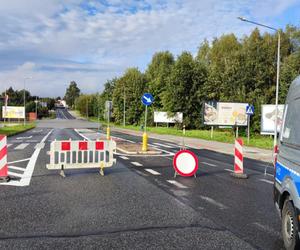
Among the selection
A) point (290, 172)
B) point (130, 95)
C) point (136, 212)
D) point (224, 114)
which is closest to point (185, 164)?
point (136, 212)

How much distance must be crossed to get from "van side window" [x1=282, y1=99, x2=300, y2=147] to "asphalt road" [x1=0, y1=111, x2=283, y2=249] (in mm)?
1419

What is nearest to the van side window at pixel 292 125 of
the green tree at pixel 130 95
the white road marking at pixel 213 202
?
the white road marking at pixel 213 202

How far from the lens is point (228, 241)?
513 centimetres

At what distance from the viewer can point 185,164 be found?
10938 millimetres

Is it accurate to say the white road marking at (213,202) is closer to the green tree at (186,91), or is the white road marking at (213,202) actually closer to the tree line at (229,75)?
the tree line at (229,75)

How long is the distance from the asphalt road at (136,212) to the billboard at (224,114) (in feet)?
80.6

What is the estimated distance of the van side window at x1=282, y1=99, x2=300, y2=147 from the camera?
4.82m

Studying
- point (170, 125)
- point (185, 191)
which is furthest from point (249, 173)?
point (170, 125)

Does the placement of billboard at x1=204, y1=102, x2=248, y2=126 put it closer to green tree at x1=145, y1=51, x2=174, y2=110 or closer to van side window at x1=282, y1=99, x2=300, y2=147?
van side window at x1=282, y1=99, x2=300, y2=147

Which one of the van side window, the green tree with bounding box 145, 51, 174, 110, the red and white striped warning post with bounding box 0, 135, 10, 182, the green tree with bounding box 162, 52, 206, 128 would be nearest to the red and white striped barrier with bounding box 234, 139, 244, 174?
the van side window

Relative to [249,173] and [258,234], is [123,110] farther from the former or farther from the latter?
[258,234]

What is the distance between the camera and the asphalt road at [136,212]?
511cm

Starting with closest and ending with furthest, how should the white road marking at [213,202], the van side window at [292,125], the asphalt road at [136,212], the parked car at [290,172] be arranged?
the parked car at [290,172]
the van side window at [292,125]
the asphalt road at [136,212]
the white road marking at [213,202]

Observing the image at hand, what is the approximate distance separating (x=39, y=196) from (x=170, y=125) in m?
54.1
